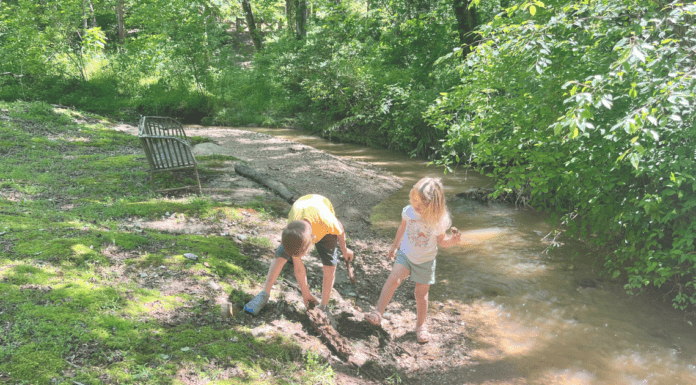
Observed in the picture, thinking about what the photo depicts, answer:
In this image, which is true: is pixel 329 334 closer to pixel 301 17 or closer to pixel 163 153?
pixel 163 153

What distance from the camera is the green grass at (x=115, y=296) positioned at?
2490 millimetres

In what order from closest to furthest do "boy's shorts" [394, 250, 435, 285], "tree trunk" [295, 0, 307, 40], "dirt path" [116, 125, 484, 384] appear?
"dirt path" [116, 125, 484, 384], "boy's shorts" [394, 250, 435, 285], "tree trunk" [295, 0, 307, 40]

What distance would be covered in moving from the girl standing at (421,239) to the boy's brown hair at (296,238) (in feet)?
3.02

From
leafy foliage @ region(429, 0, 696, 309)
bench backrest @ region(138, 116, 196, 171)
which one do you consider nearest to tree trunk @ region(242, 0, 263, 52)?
bench backrest @ region(138, 116, 196, 171)

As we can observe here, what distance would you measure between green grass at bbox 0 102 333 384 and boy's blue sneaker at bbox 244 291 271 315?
189 mm

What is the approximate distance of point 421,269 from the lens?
3.78m

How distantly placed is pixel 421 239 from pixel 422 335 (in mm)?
1094

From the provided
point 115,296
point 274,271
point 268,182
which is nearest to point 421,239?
point 274,271

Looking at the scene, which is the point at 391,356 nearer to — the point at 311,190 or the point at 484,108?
the point at 484,108

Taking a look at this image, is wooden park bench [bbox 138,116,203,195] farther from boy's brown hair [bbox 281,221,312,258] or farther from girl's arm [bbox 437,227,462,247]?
girl's arm [bbox 437,227,462,247]

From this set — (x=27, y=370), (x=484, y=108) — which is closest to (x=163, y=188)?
(x=27, y=370)

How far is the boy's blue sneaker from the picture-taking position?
11.3ft

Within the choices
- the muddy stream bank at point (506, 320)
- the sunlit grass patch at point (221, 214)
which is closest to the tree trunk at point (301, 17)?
the muddy stream bank at point (506, 320)

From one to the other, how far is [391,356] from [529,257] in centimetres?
348
